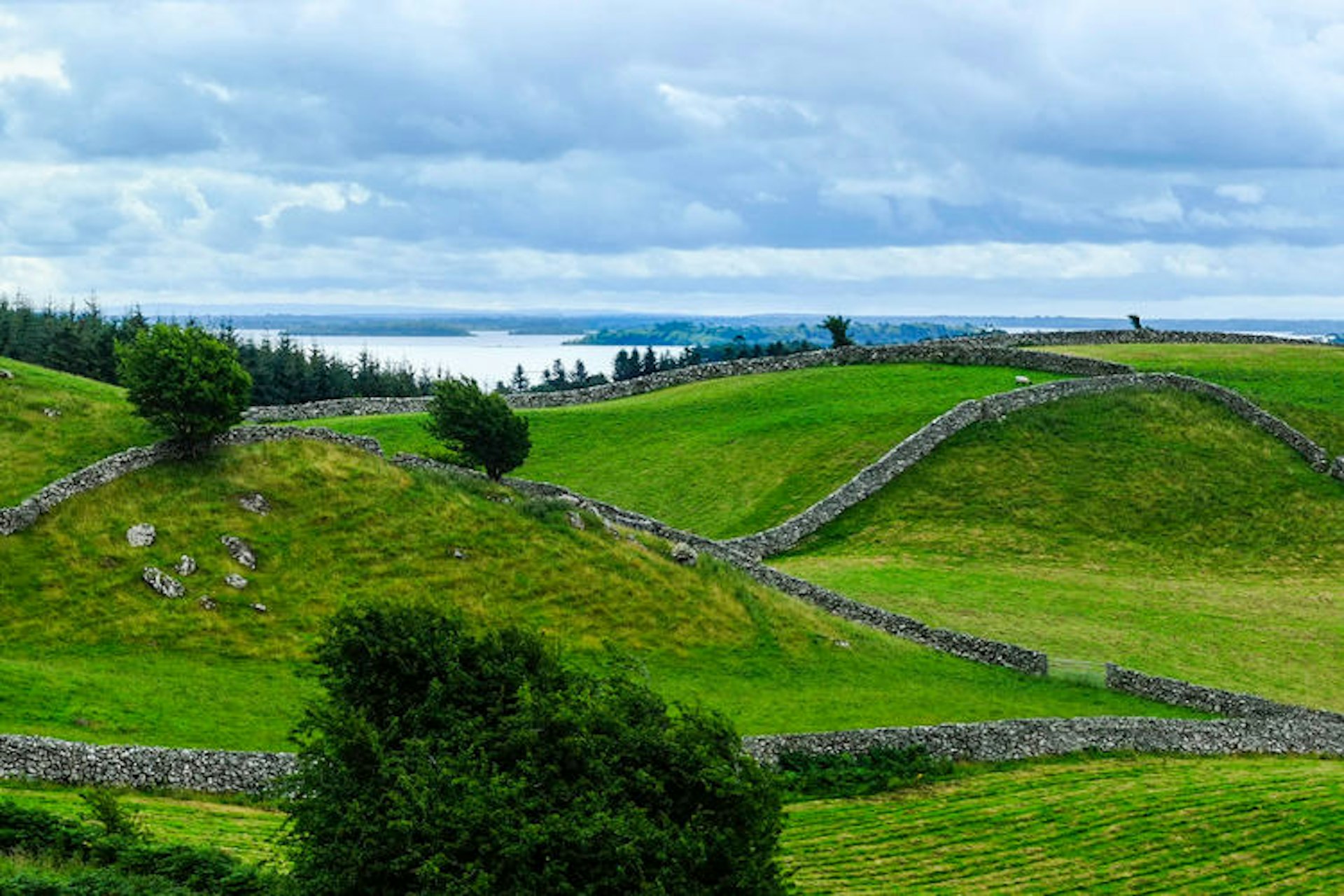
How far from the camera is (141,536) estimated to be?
42.1 m

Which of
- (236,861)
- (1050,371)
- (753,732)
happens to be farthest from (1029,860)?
(1050,371)

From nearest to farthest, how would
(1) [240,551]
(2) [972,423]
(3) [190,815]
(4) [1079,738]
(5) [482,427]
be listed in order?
(3) [190,815], (4) [1079,738], (1) [240,551], (5) [482,427], (2) [972,423]

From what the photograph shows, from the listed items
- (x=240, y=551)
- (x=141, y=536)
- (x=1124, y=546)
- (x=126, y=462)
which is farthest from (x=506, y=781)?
(x=1124, y=546)

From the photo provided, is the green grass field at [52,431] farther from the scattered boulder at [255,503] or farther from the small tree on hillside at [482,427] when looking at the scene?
the small tree on hillside at [482,427]

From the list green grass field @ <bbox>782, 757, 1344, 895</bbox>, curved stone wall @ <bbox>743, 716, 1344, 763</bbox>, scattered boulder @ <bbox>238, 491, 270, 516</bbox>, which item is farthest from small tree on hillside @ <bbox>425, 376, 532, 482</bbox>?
green grass field @ <bbox>782, 757, 1344, 895</bbox>

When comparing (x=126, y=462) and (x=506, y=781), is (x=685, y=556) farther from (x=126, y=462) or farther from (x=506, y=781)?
(x=506, y=781)

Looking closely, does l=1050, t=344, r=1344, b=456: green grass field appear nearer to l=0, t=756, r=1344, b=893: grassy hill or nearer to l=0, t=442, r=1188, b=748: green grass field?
l=0, t=442, r=1188, b=748: green grass field

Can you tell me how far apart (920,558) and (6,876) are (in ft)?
149

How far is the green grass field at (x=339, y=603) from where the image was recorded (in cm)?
3534

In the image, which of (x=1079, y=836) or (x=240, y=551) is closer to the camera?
(x=1079, y=836)

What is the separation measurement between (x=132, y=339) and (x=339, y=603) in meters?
84.0

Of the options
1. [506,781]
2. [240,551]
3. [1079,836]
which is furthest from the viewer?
[240,551]

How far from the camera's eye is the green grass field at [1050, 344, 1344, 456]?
78.1 m

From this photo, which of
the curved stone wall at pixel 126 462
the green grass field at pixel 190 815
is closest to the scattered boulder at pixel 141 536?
the curved stone wall at pixel 126 462
